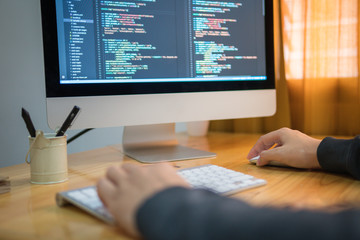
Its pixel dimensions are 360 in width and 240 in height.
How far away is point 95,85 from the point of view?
0.80 metres

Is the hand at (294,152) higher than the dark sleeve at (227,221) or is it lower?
lower

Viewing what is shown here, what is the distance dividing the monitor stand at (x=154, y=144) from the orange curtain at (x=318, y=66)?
60 cm

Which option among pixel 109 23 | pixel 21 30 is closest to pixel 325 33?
pixel 109 23

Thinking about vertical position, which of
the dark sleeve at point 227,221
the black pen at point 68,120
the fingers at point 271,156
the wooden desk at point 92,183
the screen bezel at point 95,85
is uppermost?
the screen bezel at point 95,85

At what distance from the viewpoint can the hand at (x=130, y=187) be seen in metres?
0.36

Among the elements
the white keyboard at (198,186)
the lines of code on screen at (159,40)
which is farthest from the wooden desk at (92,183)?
the lines of code on screen at (159,40)

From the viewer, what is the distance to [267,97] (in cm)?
105

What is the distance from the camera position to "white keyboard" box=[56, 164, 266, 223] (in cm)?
45

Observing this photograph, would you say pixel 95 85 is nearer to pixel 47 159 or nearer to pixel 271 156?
pixel 47 159

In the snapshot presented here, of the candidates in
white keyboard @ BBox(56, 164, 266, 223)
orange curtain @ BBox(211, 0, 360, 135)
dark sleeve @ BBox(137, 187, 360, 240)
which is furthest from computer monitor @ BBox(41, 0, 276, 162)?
dark sleeve @ BBox(137, 187, 360, 240)

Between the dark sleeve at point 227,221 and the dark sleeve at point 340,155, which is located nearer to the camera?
the dark sleeve at point 227,221

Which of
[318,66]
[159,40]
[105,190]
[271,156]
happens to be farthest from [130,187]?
[318,66]

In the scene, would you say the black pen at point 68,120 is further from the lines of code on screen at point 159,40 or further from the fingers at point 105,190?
the fingers at point 105,190

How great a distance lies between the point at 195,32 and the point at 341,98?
717 mm
